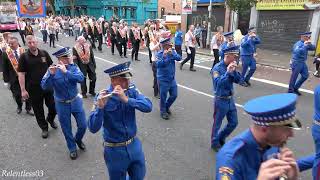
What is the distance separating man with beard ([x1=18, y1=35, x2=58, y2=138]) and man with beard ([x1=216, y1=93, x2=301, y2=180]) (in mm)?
4874

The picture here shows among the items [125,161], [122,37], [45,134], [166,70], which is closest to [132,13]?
[122,37]

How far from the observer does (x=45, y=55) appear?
20.4ft

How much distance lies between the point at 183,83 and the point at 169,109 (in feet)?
10.3

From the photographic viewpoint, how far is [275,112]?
204 cm

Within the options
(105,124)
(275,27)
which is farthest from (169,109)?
(275,27)

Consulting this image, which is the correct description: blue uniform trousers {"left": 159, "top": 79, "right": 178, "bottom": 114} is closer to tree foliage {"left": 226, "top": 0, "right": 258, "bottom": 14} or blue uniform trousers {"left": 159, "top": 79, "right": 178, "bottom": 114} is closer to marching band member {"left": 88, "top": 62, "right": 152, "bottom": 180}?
marching band member {"left": 88, "top": 62, "right": 152, "bottom": 180}

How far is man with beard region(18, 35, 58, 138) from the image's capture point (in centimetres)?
600

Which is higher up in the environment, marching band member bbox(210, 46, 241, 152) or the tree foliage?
the tree foliage

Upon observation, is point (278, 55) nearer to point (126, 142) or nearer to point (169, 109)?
point (169, 109)

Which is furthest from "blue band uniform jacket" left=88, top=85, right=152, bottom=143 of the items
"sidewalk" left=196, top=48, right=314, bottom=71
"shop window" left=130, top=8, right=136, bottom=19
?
"shop window" left=130, top=8, right=136, bottom=19

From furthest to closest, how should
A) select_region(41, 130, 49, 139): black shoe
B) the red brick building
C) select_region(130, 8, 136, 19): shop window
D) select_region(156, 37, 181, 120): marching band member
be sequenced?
the red brick building
select_region(130, 8, 136, 19): shop window
select_region(156, 37, 181, 120): marching band member
select_region(41, 130, 49, 139): black shoe

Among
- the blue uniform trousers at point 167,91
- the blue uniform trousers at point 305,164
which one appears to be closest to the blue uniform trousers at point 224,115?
the blue uniform trousers at point 167,91

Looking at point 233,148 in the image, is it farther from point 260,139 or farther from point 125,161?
point 125,161

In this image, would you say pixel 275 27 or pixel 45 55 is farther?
pixel 275 27
